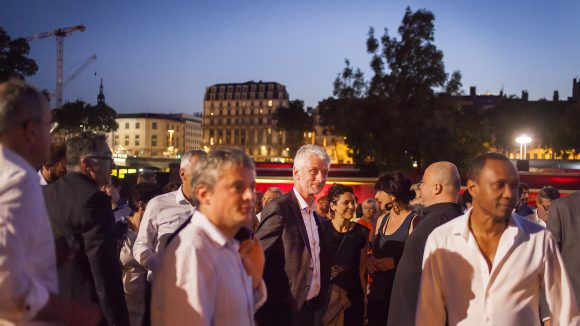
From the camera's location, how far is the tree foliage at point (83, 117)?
58.8 metres

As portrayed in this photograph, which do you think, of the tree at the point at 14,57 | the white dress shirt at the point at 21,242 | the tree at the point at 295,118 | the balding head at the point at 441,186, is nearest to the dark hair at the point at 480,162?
the balding head at the point at 441,186

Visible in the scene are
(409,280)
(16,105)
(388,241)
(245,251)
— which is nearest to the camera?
(16,105)

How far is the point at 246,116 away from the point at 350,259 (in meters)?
143

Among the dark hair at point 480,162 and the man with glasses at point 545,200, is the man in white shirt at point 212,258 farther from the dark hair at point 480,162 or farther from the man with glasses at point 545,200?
the man with glasses at point 545,200

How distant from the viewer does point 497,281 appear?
10.4 feet

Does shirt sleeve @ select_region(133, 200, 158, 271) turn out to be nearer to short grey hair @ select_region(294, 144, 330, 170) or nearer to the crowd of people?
the crowd of people

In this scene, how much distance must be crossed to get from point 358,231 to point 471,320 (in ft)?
9.56

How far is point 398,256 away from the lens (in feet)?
18.8

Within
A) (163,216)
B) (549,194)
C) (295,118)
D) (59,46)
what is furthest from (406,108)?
(59,46)

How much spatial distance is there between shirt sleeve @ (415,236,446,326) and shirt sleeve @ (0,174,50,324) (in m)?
2.14

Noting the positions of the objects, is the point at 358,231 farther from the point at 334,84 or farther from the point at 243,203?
the point at 334,84

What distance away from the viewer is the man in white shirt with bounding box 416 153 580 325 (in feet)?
10.4

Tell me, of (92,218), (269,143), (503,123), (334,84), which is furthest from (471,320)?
(269,143)

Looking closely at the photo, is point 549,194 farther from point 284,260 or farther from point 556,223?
point 284,260
